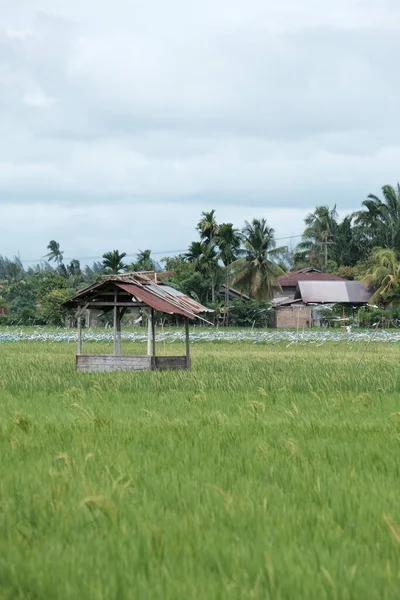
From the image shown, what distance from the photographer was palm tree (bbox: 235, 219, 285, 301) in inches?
1885

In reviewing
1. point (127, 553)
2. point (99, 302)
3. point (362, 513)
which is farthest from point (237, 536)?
point (99, 302)

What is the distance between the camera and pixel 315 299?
4884cm

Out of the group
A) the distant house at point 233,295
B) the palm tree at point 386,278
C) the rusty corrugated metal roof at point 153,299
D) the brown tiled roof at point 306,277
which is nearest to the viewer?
the rusty corrugated metal roof at point 153,299

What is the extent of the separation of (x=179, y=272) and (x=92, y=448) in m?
43.3

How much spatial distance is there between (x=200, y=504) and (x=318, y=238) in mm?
57318

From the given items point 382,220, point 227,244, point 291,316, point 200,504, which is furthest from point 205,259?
point 200,504

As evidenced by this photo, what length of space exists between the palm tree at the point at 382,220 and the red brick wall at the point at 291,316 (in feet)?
21.3

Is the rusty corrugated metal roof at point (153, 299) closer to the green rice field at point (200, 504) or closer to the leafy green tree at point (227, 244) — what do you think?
the green rice field at point (200, 504)

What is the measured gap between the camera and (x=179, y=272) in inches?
1951

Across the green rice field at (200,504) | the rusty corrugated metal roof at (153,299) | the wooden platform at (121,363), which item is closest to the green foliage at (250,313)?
the rusty corrugated metal roof at (153,299)

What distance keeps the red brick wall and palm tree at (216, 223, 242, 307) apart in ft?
12.8

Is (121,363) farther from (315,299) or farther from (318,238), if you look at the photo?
(318,238)

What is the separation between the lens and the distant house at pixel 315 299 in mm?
49156

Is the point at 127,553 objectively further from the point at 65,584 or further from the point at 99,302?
the point at 99,302
